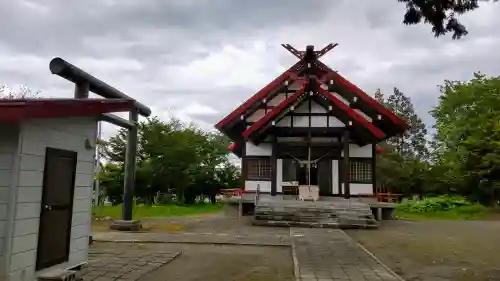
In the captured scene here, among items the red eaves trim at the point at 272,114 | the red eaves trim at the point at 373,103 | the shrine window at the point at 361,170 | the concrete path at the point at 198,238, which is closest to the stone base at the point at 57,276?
the concrete path at the point at 198,238

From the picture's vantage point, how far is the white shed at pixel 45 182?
4.71 meters

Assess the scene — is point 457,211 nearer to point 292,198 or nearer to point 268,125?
point 292,198

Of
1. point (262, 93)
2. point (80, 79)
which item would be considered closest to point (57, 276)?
point (80, 79)

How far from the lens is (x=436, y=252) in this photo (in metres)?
9.63

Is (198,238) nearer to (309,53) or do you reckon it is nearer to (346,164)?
(346,164)

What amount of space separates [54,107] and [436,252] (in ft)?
27.4

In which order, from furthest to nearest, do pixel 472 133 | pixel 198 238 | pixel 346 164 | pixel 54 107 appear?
pixel 472 133
pixel 346 164
pixel 198 238
pixel 54 107

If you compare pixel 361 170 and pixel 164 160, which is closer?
pixel 361 170

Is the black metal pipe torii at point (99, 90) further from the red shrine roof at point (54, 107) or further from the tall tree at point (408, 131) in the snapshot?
the tall tree at point (408, 131)

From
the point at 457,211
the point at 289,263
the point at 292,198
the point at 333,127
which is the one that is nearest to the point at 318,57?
Answer: the point at 333,127

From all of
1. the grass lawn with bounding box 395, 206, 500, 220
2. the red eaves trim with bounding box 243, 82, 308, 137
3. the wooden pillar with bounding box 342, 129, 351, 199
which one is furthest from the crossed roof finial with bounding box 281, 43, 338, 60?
the grass lawn with bounding box 395, 206, 500, 220

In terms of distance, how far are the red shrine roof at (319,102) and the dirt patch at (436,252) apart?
538 centimetres

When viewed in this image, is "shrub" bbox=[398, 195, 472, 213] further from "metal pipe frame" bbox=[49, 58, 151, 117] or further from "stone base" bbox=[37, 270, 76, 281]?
"stone base" bbox=[37, 270, 76, 281]

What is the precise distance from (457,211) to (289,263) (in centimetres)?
1995
